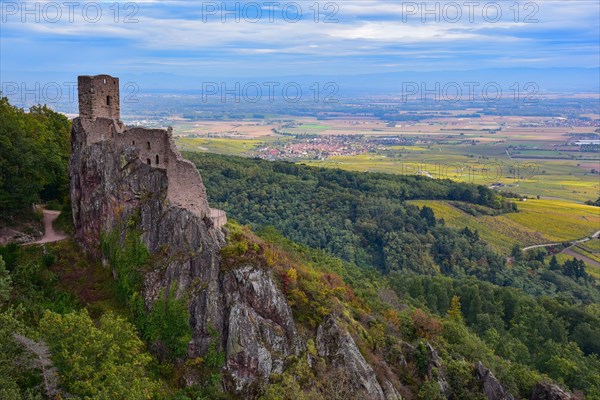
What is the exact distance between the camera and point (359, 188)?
11769 cm

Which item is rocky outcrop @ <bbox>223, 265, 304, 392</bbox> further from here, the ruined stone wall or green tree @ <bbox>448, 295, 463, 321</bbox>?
green tree @ <bbox>448, 295, 463, 321</bbox>

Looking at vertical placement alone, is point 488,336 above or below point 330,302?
below

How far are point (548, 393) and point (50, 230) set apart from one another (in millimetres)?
37675

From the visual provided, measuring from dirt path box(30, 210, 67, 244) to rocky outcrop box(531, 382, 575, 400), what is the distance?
117ft

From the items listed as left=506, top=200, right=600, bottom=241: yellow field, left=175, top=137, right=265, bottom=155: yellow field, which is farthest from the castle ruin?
left=175, top=137, right=265, bottom=155: yellow field

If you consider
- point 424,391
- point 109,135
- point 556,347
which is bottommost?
point 556,347

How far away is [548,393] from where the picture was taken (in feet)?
132

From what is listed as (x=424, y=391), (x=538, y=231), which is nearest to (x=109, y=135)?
(x=424, y=391)

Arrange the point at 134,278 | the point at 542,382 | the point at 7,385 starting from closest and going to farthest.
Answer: the point at 7,385
the point at 134,278
the point at 542,382

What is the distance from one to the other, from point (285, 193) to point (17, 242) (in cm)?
6783

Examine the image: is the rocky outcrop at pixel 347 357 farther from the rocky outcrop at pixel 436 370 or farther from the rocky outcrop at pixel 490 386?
the rocky outcrop at pixel 490 386

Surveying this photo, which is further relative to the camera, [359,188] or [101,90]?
[359,188]

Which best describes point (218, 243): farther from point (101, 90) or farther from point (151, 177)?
point (101, 90)

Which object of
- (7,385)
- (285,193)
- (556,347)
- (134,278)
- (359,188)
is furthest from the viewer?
(359,188)
